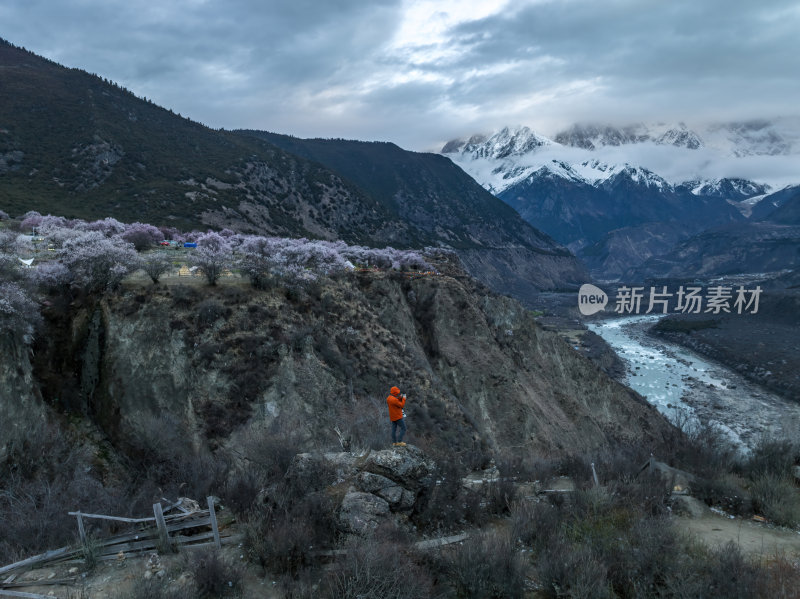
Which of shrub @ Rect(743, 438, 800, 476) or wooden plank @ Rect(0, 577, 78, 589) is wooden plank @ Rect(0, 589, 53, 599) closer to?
wooden plank @ Rect(0, 577, 78, 589)

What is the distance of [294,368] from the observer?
67.8 ft

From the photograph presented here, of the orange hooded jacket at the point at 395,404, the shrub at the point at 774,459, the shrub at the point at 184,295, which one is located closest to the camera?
the orange hooded jacket at the point at 395,404

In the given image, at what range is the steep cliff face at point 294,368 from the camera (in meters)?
18.2

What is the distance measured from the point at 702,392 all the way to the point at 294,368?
213ft

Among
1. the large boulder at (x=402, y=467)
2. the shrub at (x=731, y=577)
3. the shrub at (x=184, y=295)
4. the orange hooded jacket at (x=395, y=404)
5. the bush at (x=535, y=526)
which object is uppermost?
the shrub at (x=184, y=295)

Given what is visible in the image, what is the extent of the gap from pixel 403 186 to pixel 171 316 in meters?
175

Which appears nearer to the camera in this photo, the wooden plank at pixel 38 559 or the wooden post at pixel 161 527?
the wooden plank at pixel 38 559

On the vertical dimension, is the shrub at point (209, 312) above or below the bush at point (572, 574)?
above

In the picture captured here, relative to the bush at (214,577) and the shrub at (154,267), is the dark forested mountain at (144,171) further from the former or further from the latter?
the bush at (214,577)

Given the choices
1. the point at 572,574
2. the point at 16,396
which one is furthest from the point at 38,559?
the point at 16,396

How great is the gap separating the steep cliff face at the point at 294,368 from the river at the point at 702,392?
1969 cm

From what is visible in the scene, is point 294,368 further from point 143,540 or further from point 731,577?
point 731,577

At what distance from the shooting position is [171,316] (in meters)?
20.5

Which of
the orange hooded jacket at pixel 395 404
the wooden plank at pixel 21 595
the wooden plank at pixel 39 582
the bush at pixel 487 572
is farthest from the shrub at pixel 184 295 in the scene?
the bush at pixel 487 572
